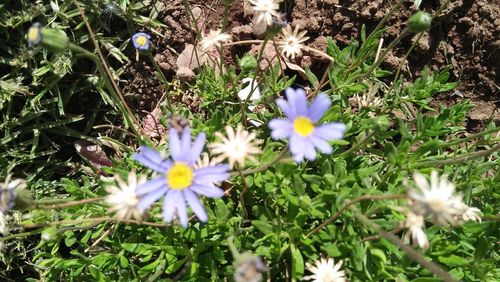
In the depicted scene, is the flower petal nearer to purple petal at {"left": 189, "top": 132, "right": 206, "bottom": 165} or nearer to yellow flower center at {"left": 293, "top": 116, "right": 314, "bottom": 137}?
purple petal at {"left": 189, "top": 132, "right": 206, "bottom": 165}

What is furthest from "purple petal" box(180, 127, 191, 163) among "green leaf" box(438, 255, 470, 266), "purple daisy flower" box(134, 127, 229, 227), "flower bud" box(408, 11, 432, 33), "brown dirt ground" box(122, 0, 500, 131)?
"brown dirt ground" box(122, 0, 500, 131)

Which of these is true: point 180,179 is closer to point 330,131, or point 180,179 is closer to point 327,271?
point 330,131

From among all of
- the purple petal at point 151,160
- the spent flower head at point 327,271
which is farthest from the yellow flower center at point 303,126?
the spent flower head at point 327,271

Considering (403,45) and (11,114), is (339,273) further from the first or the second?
(11,114)

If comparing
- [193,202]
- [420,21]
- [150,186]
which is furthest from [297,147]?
[420,21]

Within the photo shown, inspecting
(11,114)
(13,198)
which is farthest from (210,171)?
(11,114)

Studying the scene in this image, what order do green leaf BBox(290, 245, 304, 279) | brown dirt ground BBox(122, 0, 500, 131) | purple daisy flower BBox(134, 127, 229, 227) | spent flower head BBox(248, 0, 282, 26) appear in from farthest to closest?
1. brown dirt ground BBox(122, 0, 500, 131)
2. green leaf BBox(290, 245, 304, 279)
3. spent flower head BBox(248, 0, 282, 26)
4. purple daisy flower BBox(134, 127, 229, 227)

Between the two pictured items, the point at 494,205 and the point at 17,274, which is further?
the point at 17,274
